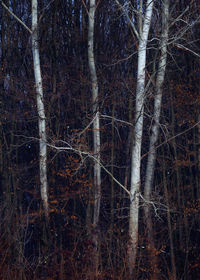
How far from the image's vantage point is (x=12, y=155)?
12.4m

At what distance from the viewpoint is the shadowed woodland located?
9.34 m

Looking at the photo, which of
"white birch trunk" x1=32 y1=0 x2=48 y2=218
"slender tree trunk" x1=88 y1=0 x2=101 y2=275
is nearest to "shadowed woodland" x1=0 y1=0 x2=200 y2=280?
"slender tree trunk" x1=88 y1=0 x2=101 y2=275

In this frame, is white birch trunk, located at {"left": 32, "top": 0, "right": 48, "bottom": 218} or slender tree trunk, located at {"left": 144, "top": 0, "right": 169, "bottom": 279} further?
A: white birch trunk, located at {"left": 32, "top": 0, "right": 48, "bottom": 218}

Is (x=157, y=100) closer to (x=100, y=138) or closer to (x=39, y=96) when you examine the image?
(x=100, y=138)

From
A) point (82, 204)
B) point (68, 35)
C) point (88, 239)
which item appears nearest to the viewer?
point (88, 239)

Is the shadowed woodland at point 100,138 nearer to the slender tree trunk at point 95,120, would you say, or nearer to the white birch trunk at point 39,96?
the slender tree trunk at point 95,120

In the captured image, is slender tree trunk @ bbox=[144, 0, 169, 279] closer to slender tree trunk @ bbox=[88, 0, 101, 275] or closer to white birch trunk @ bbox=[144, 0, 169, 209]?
white birch trunk @ bbox=[144, 0, 169, 209]

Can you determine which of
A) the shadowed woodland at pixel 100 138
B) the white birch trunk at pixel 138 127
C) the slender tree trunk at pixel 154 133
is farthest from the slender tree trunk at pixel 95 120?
the slender tree trunk at pixel 154 133

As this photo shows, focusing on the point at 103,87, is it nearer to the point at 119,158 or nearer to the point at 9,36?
the point at 119,158

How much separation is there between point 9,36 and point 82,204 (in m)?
7.12

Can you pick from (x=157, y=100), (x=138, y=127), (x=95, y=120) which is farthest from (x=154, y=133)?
(x=95, y=120)

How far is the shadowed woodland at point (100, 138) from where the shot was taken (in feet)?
30.6

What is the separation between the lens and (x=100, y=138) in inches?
443

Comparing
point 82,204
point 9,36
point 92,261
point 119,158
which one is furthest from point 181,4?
point 92,261
